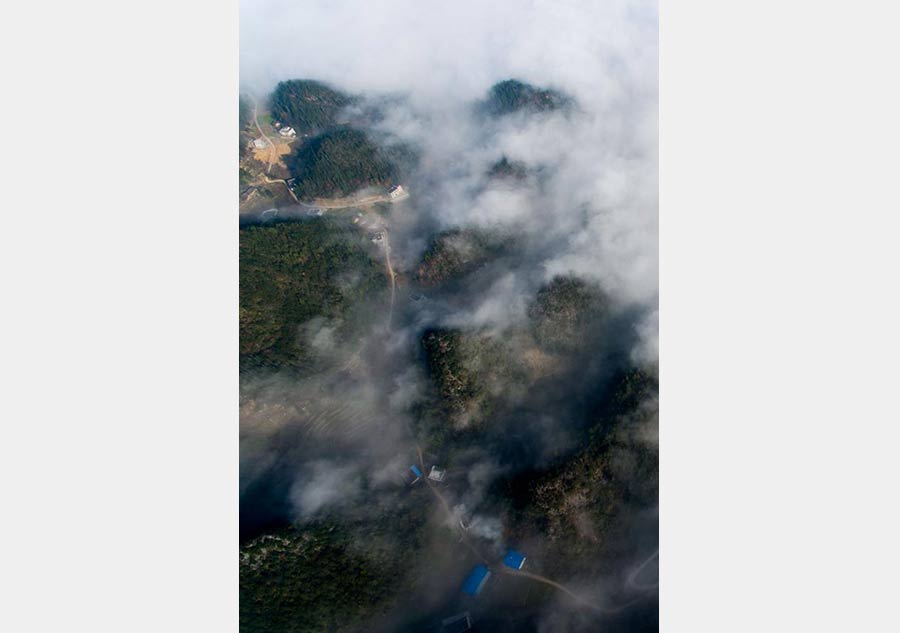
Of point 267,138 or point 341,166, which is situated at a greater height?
point 267,138

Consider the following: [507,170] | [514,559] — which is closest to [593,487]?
[514,559]

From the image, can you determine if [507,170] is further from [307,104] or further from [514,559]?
[514,559]

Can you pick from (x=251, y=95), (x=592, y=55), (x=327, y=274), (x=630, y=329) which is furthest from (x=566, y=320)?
(x=251, y=95)

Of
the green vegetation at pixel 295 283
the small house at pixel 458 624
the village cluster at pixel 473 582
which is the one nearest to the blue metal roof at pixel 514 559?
the village cluster at pixel 473 582

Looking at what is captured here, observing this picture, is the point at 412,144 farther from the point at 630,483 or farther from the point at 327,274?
the point at 630,483

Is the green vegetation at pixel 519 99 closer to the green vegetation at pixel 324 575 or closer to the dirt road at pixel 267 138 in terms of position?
the dirt road at pixel 267 138

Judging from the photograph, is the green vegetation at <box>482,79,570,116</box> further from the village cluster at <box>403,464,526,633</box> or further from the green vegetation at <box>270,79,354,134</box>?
the village cluster at <box>403,464,526,633</box>
